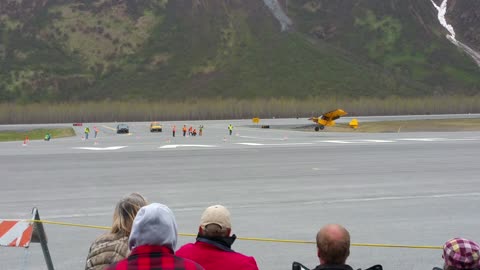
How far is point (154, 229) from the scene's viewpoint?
424cm

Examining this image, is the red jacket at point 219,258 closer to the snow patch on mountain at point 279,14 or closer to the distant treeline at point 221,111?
the distant treeline at point 221,111

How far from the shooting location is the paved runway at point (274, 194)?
9.99 meters

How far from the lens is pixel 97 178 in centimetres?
1939

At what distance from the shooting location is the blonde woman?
533cm

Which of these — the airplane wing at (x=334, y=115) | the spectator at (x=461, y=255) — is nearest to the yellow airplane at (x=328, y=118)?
the airplane wing at (x=334, y=115)

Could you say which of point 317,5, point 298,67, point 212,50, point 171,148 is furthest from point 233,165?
point 317,5

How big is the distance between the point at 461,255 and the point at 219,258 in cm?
187

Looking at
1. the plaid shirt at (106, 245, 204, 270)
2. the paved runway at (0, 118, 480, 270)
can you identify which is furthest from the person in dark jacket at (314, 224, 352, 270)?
the paved runway at (0, 118, 480, 270)

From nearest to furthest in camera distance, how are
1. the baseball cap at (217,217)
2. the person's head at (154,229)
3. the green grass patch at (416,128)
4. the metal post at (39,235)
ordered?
1. the person's head at (154,229)
2. the baseball cap at (217,217)
3. the metal post at (39,235)
4. the green grass patch at (416,128)

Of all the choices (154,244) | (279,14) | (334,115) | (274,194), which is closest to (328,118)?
(334,115)

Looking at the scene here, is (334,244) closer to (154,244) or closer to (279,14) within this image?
(154,244)

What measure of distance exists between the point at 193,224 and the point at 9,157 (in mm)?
18495

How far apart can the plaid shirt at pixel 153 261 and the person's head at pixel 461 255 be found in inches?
74.0

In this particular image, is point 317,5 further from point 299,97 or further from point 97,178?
point 97,178
